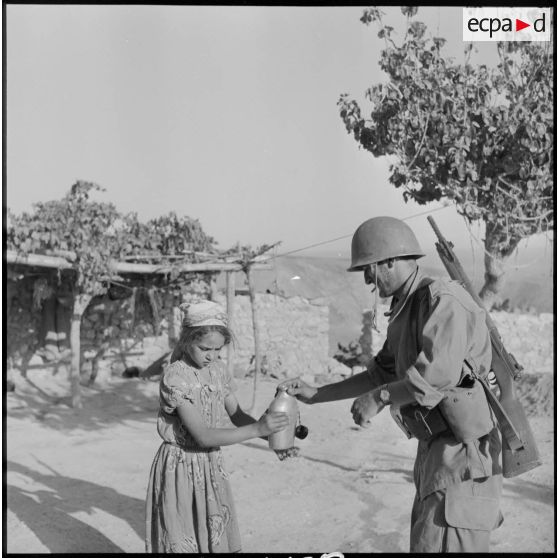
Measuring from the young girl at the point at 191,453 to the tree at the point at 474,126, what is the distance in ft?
7.81

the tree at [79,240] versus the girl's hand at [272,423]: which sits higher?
the tree at [79,240]

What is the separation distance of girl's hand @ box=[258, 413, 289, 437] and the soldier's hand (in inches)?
17.4

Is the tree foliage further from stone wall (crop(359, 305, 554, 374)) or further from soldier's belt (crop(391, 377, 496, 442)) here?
soldier's belt (crop(391, 377, 496, 442))

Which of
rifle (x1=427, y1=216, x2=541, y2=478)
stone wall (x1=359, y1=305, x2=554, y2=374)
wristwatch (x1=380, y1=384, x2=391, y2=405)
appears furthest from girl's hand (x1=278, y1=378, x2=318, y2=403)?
stone wall (x1=359, y1=305, x2=554, y2=374)

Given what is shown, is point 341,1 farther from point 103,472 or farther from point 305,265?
point 305,265

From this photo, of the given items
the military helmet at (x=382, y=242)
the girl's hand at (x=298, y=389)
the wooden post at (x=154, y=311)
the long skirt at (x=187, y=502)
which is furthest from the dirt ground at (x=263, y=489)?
the wooden post at (x=154, y=311)

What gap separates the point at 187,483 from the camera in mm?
2906

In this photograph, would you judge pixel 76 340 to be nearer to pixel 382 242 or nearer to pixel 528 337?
pixel 382 242

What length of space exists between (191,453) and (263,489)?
2730 millimetres

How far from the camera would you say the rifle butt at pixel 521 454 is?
2510mm

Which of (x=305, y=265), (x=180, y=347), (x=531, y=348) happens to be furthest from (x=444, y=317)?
(x=305, y=265)

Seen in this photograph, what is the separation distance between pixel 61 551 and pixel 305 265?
2746 centimetres

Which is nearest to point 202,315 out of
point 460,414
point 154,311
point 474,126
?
point 460,414

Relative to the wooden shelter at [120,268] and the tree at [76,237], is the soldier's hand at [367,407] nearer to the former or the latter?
the wooden shelter at [120,268]
